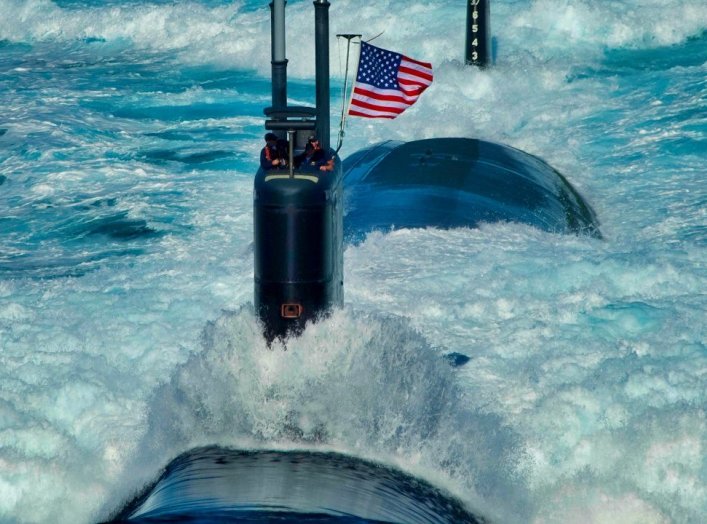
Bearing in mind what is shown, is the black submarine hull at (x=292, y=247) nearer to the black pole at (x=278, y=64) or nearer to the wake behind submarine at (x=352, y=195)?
the wake behind submarine at (x=352, y=195)

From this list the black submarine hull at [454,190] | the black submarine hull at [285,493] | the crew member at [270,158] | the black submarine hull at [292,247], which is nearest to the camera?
the black submarine hull at [285,493]

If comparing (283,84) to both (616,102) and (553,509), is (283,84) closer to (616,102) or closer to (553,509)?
(553,509)

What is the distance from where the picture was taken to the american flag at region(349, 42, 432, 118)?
10.3 meters

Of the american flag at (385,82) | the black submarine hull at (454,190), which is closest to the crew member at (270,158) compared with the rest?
the american flag at (385,82)

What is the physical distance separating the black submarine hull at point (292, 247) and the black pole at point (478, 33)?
15.9 meters

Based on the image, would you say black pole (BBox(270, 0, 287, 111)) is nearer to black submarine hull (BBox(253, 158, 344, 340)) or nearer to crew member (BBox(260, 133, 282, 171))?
Answer: crew member (BBox(260, 133, 282, 171))

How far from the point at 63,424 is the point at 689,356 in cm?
528

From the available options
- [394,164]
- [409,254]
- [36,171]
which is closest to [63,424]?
[409,254]

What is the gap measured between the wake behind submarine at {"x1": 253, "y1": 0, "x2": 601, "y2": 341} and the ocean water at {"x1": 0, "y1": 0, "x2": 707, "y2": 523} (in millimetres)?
355

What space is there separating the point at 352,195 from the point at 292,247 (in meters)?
8.19

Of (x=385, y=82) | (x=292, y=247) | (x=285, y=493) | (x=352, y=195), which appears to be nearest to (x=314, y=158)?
(x=292, y=247)

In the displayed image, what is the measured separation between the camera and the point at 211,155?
2014cm

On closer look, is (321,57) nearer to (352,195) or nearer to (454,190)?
(454,190)

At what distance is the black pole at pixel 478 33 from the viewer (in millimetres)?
23016
